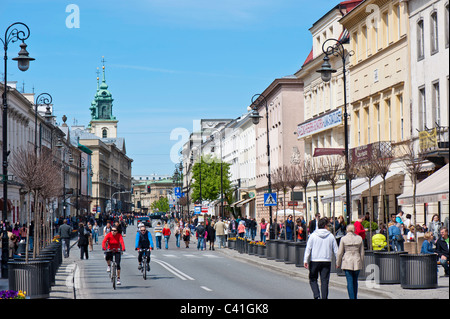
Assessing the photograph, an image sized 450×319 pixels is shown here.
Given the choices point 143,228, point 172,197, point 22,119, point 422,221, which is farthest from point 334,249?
point 172,197

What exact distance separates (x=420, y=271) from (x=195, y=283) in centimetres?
679

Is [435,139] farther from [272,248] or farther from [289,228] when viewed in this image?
[289,228]

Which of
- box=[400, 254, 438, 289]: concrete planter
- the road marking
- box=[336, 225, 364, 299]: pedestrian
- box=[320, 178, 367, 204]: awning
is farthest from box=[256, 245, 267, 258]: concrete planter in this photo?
box=[336, 225, 364, 299]: pedestrian

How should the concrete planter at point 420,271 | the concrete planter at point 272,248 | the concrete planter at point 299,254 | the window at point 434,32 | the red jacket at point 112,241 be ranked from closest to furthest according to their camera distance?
the concrete planter at point 420,271
the red jacket at point 112,241
the concrete planter at point 299,254
the concrete planter at point 272,248
the window at point 434,32

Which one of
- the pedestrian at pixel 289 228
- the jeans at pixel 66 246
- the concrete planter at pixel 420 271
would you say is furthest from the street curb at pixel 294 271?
the jeans at pixel 66 246

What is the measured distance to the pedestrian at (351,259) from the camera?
1645 centimetres

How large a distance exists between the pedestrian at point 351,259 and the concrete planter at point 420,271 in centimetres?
333

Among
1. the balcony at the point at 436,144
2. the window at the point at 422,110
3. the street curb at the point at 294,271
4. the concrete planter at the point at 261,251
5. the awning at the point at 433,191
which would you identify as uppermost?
the window at the point at 422,110

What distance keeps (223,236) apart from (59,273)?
21.9m

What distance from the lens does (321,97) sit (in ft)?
189

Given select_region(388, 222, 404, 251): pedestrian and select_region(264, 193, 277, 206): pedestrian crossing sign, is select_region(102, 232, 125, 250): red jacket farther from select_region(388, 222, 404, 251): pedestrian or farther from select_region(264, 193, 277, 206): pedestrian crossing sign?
select_region(264, 193, 277, 206): pedestrian crossing sign

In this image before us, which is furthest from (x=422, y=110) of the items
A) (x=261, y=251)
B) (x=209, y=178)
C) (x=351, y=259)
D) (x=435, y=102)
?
(x=209, y=178)

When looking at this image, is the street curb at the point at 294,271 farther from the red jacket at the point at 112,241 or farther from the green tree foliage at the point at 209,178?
the green tree foliage at the point at 209,178
